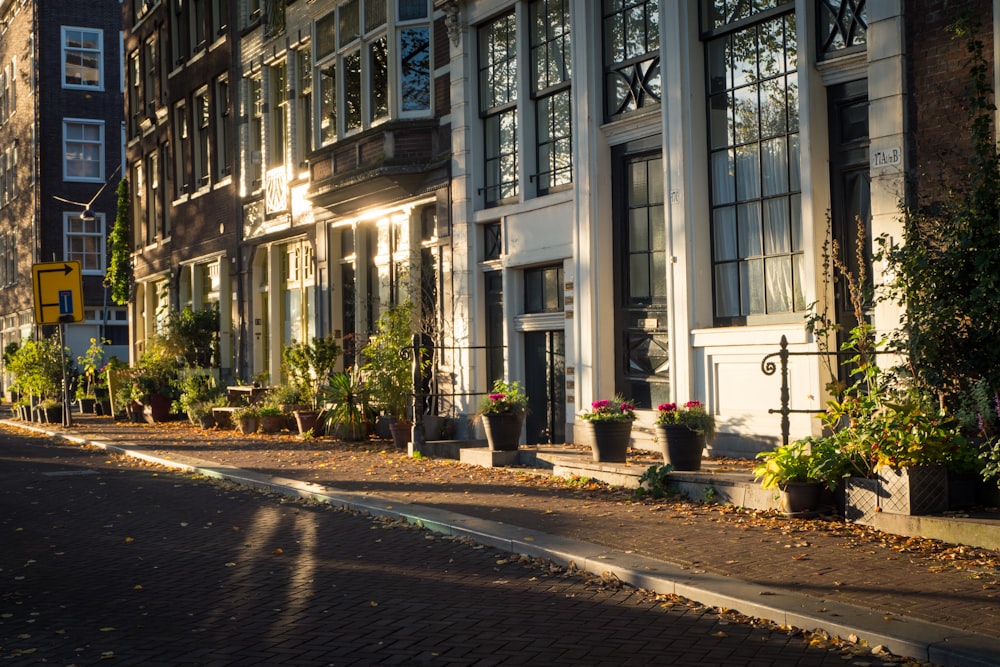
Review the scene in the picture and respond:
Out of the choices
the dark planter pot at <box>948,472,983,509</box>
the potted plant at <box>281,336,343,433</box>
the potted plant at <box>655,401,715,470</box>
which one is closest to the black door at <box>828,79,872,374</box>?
the potted plant at <box>655,401,715,470</box>

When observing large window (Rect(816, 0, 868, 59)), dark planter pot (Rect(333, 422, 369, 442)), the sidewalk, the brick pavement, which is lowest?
the brick pavement

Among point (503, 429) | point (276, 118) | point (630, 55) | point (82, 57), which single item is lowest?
point (503, 429)

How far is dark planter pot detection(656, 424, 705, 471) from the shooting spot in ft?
37.4

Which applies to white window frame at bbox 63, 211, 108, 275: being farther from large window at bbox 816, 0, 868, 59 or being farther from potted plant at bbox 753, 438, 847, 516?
potted plant at bbox 753, 438, 847, 516

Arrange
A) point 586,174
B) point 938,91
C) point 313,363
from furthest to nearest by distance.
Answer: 1. point 313,363
2. point 586,174
3. point 938,91

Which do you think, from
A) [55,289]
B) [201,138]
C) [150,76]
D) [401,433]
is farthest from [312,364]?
[150,76]

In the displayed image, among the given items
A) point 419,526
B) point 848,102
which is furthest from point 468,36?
point 419,526

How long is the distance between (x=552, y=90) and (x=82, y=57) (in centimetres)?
3393

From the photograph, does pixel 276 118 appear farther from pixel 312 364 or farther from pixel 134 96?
pixel 134 96

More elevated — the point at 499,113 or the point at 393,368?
the point at 499,113

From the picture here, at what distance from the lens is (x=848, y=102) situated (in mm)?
11695

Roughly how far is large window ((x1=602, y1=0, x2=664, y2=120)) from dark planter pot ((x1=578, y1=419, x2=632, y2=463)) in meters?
4.05

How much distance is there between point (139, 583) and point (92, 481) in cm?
705

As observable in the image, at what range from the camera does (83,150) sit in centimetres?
4509
